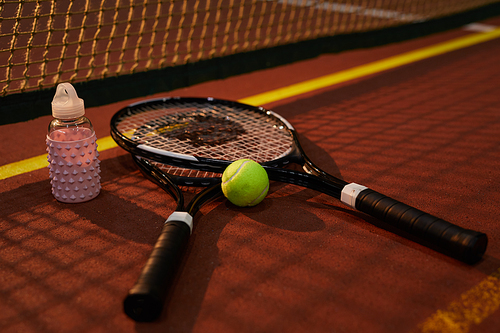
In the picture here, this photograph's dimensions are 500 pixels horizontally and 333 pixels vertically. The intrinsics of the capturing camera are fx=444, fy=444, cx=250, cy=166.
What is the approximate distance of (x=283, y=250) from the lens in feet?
4.13

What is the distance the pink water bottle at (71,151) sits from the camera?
1.36 meters

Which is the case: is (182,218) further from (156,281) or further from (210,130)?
(210,130)

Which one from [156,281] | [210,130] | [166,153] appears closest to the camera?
[156,281]

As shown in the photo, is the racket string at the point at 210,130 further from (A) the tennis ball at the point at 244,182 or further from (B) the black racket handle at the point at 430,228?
(B) the black racket handle at the point at 430,228

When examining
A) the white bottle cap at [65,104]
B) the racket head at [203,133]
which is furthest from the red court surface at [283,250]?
the white bottle cap at [65,104]

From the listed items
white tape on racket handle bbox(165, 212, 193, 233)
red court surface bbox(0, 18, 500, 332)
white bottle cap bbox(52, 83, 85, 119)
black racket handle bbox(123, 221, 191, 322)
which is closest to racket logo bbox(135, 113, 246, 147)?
red court surface bbox(0, 18, 500, 332)

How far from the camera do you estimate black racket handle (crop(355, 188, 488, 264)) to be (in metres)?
1.13

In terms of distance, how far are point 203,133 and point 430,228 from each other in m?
0.95

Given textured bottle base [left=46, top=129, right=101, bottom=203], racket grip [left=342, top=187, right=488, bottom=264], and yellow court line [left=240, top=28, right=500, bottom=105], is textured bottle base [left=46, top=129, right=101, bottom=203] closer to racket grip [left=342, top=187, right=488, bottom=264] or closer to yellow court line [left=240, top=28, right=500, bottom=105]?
racket grip [left=342, top=187, right=488, bottom=264]

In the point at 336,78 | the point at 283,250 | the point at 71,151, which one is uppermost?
the point at 336,78

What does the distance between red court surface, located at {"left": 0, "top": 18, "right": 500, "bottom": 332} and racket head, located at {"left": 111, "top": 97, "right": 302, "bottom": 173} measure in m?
0.14

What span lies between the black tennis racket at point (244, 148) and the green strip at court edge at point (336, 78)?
298mm

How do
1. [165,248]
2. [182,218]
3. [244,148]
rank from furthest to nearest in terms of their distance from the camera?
[244,148] < [182,218] < [165,248]

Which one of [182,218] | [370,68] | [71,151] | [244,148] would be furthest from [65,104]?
[370,68]
